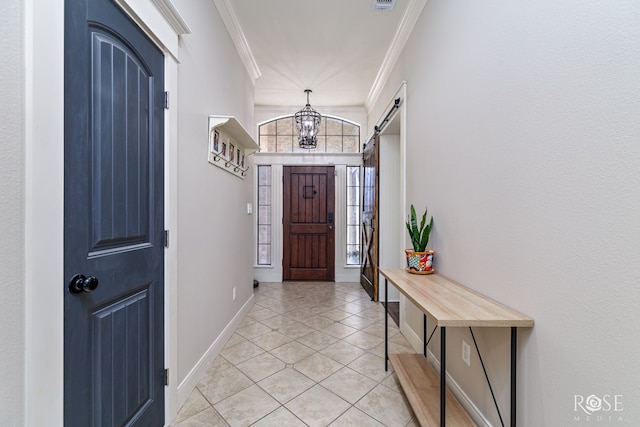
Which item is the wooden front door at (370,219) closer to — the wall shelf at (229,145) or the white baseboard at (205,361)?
the wall shelf at (229,145)

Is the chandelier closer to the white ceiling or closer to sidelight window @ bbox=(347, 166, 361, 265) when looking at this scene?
the white ceiling

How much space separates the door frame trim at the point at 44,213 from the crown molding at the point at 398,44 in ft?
7.92

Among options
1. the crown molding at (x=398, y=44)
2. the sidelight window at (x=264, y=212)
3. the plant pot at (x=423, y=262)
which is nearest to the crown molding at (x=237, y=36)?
the crown molding at (x=398, y=44)

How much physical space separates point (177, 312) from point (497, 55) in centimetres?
219

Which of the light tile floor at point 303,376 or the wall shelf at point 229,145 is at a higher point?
the wall shelf at point 229,145

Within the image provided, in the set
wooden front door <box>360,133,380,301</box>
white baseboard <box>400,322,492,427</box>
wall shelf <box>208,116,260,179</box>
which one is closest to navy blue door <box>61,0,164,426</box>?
wall shelf <box>208,116,260,179</box>

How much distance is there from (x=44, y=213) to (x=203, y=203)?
1154mm

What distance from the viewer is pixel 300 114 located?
3.84 m

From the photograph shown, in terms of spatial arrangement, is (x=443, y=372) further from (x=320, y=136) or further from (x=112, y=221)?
(x=320, y=136)

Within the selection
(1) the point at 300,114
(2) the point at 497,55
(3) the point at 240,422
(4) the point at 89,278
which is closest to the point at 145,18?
(4) the point at 89,278

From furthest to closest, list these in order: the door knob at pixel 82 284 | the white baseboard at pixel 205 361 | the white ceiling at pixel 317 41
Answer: the white ceiling at pixel 317 41, the white baseboard at pixel 205 361, the door knob at pixel 82 284

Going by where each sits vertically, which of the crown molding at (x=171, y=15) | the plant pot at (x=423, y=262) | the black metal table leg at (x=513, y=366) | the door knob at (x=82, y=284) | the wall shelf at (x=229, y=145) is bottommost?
the black metal table leg at (x=513, y=366)

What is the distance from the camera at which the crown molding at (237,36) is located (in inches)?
92.0

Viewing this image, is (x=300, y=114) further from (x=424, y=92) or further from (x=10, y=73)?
(x=10, y=73)
